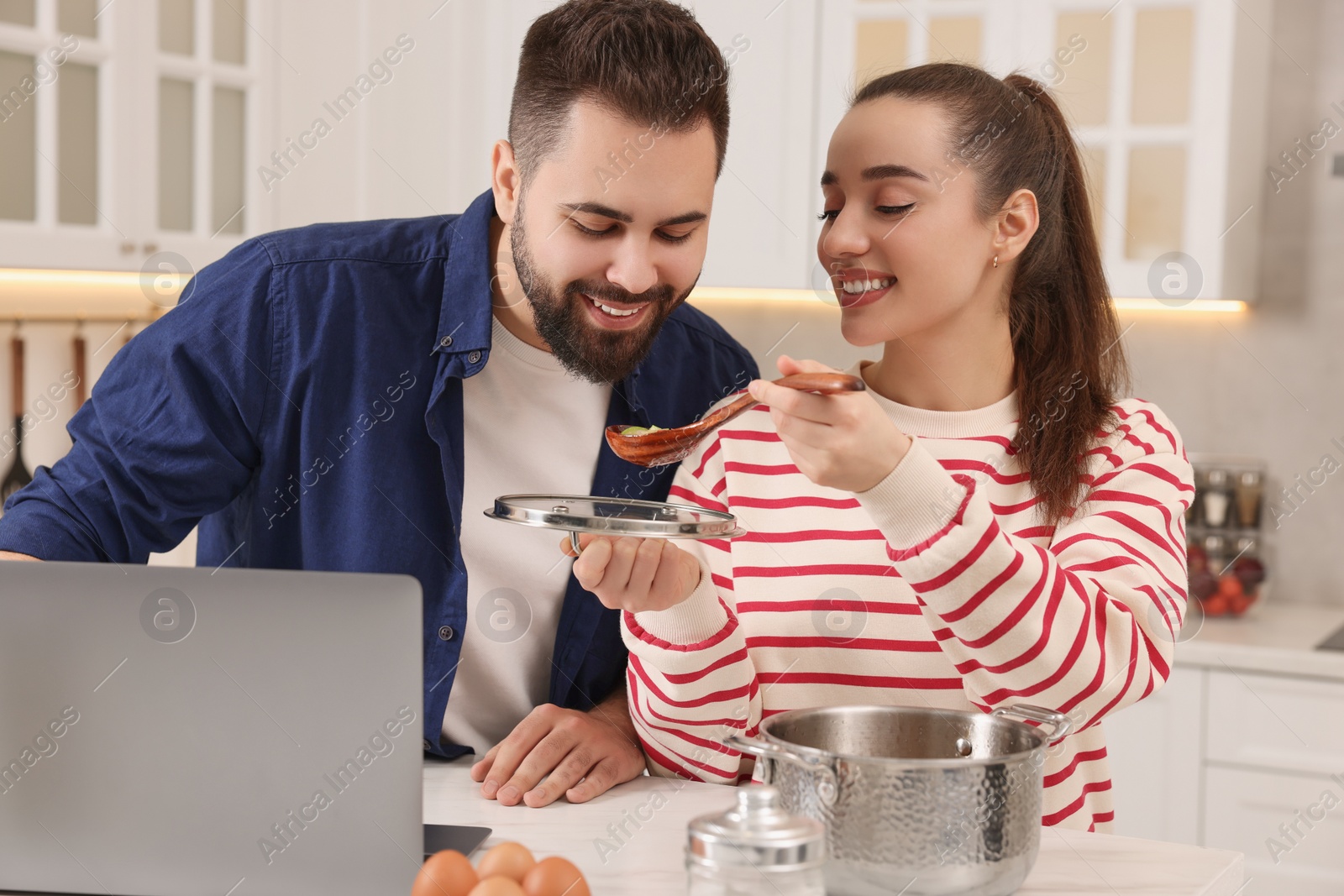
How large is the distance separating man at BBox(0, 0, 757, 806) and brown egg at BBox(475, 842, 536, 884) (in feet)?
1.16

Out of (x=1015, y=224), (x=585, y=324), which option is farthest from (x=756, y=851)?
(x=1015, y=224)

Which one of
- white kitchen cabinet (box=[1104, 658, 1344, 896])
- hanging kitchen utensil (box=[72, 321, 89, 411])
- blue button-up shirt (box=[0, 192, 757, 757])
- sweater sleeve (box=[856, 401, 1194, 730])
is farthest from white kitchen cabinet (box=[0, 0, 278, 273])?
white kitchen cabinet (box=[1104, 658, 1344, 896])

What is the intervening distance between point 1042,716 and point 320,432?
2.61ft

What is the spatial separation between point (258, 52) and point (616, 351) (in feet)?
5.46

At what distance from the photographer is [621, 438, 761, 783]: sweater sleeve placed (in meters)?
1.16

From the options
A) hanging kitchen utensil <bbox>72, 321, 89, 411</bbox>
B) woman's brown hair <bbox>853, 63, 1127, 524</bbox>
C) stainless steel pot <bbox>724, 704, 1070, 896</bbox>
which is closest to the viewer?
stainless steel pot <bbox>724, 704, 1070, 896</bbox>

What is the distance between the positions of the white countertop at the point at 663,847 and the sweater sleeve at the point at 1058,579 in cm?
13

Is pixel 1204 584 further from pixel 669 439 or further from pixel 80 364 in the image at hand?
pixel 80 364

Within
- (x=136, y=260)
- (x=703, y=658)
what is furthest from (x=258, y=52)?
(x=703, y=658)

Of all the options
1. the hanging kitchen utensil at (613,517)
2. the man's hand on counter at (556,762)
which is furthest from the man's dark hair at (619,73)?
the man's hand on counter at (556,762)

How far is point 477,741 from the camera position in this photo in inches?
53.5

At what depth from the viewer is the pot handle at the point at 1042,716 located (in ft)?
2.99

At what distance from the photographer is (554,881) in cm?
78

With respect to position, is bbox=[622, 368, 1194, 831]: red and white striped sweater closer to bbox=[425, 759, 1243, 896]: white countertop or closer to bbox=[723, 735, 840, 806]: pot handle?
bbox=[425, 759, 1243, 896]: white countertop
